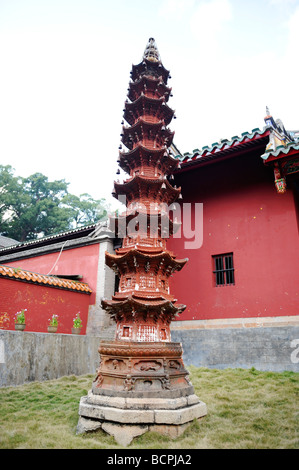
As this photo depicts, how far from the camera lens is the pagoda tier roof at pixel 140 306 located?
5418mm

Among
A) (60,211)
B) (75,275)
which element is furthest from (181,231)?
(60,211)

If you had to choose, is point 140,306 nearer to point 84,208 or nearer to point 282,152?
point 282,152

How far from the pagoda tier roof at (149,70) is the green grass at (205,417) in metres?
8.12

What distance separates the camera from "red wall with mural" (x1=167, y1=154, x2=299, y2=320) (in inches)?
341

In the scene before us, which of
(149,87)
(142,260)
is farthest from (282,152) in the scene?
(142,260)

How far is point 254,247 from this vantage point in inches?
365

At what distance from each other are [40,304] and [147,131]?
665 cm

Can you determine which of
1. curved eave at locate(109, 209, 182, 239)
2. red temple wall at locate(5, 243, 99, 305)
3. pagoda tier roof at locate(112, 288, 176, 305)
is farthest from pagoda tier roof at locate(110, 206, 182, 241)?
red temple wall at locate(5, 243, 99, 305)

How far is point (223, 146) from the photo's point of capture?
8.91 m

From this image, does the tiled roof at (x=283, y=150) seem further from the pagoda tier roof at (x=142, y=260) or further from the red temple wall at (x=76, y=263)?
the red temple wall at (x=76, y=263)

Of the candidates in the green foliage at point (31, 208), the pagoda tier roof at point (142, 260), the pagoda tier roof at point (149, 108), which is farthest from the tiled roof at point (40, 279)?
the green foliage at point (31, 208)

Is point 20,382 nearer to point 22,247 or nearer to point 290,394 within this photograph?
point 290,394

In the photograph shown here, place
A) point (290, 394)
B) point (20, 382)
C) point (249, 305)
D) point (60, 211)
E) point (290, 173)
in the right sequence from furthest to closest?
point (60, 211) < point (249, 305) < point (290, 173) < point (20, 382) < point (290, 394)
